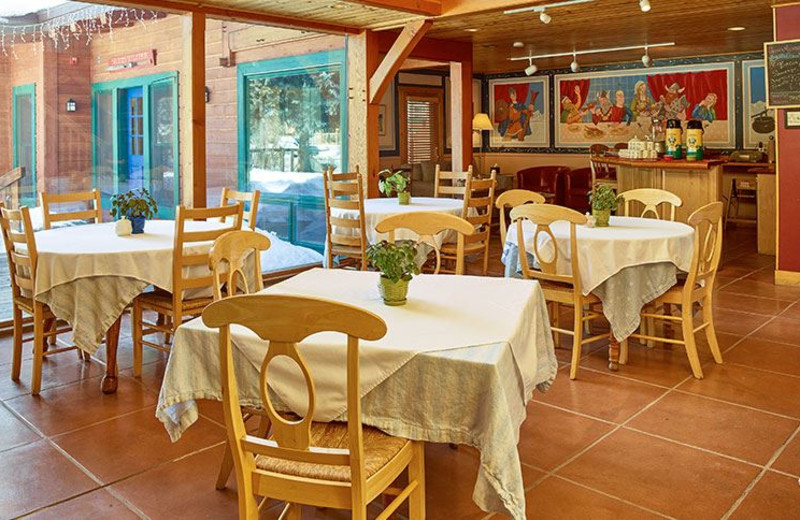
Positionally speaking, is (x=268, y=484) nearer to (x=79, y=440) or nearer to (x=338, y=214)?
(x=79, y=440)

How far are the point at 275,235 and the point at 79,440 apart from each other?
13.2ft

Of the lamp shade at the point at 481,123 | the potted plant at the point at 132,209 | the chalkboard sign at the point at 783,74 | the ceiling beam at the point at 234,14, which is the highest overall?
the ceiling beam at the point at 234,14

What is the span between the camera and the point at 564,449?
3.09 metres

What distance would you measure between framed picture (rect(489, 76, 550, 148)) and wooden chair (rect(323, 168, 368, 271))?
7393 mm

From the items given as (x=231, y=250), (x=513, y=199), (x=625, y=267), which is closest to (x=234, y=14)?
(x=513, y=199)

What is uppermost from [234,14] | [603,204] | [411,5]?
[411,5]

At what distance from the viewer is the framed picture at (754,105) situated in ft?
33.6

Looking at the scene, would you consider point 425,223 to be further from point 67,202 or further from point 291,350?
point 67,202

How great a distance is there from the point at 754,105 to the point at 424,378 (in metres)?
10.0

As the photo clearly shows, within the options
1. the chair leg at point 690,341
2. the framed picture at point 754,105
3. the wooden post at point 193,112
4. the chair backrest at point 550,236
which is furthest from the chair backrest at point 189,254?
the framed picture at point 754,105

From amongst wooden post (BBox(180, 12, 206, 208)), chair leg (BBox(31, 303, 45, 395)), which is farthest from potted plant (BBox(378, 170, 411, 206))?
chair leg (BBox(31, 303, 45, 395))

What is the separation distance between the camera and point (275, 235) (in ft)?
23.3

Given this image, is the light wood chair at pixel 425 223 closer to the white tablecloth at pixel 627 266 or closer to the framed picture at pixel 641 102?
the white tablecloth at pixel 627 266

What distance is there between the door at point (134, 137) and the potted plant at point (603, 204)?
353 centimetres
